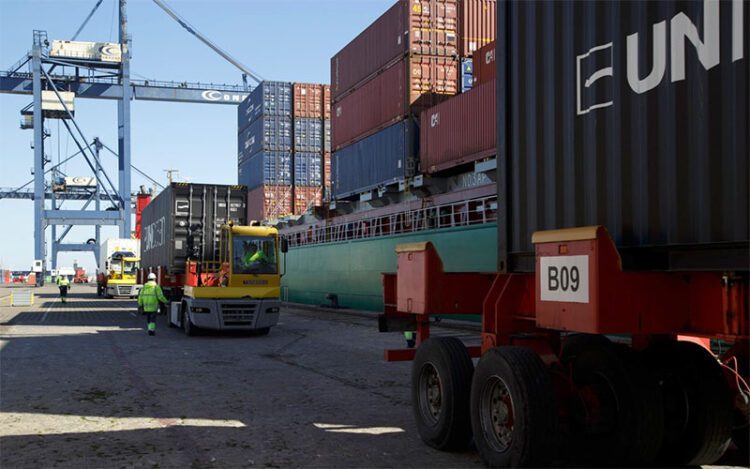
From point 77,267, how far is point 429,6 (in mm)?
107866

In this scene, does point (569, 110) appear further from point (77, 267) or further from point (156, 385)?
point (77, 267)

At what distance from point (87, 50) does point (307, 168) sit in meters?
30.5

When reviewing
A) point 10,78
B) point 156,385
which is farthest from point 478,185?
point 10,78

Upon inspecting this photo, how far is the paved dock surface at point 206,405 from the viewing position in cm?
616

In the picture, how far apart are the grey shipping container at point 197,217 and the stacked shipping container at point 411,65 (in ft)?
21.4

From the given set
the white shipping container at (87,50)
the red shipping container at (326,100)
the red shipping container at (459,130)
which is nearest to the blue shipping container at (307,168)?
the red shipping container at (326,100)

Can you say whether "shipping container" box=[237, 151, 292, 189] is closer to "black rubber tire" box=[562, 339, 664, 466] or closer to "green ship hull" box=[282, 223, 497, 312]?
"green ship hull" box=[282, 223, 497, 312]

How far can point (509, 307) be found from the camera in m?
6.13

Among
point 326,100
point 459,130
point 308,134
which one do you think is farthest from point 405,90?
point 326,100

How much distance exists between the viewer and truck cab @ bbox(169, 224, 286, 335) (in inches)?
666

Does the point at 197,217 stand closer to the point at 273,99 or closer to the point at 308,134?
the point at 308,134

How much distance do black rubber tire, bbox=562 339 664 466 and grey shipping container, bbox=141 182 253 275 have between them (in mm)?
15886

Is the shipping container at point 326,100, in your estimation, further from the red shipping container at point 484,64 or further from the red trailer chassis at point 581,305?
the red trailer chassis at point 581,305

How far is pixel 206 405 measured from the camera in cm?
848
